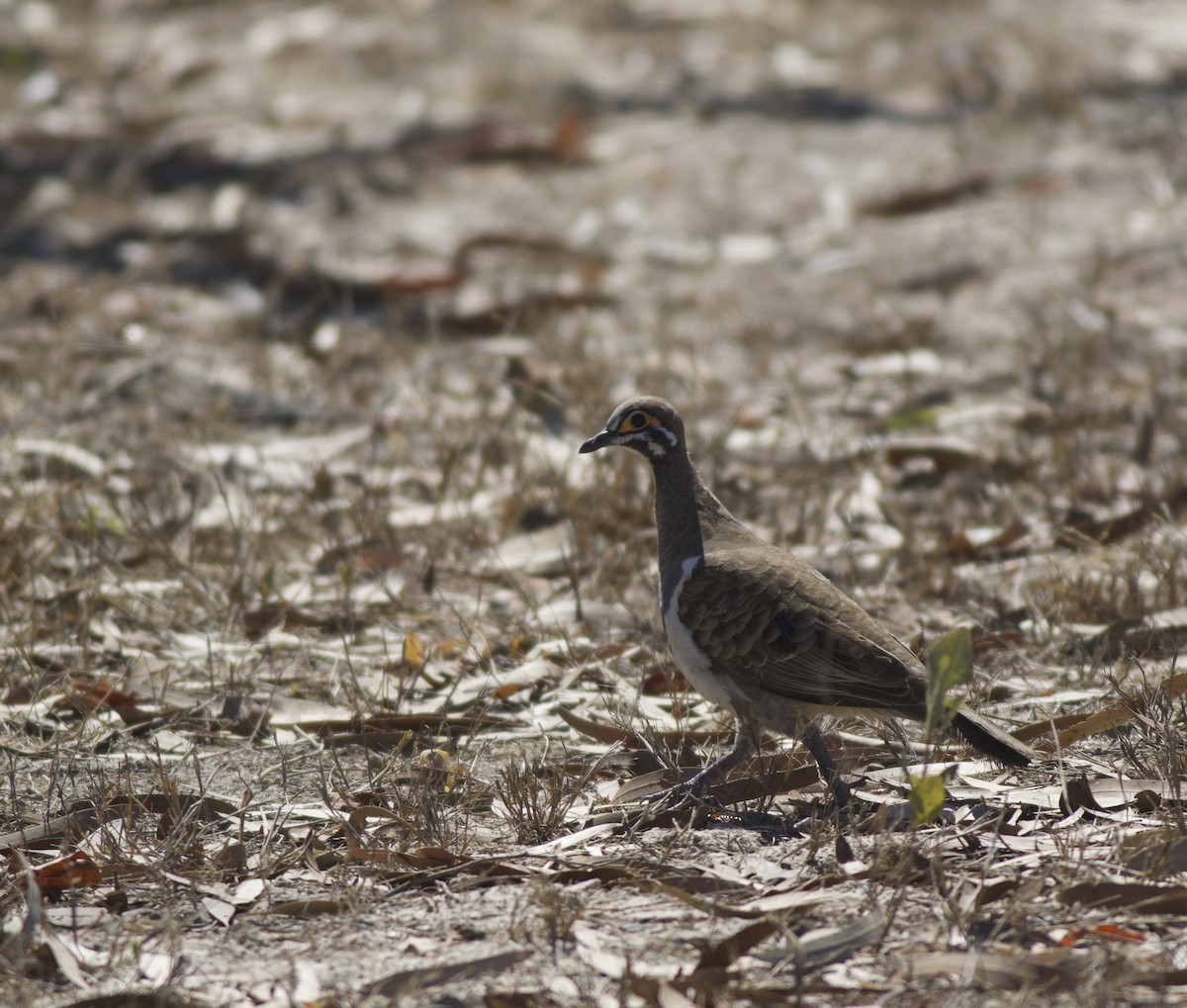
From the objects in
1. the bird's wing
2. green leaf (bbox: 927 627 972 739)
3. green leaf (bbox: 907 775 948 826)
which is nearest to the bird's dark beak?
the bird's wing

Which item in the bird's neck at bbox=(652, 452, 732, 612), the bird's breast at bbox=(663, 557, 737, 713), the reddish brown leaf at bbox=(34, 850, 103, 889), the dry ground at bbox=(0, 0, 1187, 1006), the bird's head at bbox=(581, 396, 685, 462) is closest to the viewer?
the dry ground at bbox=(0, 0, 1187, 1006)

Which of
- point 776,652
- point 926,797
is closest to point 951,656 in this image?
point 926,797

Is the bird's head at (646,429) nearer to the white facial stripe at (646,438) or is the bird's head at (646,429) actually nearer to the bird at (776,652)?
the white facial stripe at (646,438)

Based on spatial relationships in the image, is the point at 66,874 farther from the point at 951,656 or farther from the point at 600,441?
the point at 951,656

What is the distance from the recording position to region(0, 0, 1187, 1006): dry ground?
3.62m

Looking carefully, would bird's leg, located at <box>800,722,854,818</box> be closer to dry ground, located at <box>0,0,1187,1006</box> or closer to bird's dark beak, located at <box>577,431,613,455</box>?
dry ground, located at <box>0,0,1187,1006</box>

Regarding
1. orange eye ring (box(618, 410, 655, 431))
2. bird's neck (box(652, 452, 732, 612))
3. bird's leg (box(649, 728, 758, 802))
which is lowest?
bird's leg (box(649, 728, 758, 802))

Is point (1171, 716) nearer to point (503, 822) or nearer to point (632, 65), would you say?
point (503, 822)

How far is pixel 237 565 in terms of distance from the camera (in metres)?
6.00

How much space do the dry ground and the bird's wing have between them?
0.92 ft

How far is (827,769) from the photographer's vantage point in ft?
14.2

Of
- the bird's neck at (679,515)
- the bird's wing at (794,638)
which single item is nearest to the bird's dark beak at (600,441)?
the bird's neck at (679,515)

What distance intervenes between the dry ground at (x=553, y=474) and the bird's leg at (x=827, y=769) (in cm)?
9

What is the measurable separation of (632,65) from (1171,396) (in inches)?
274
